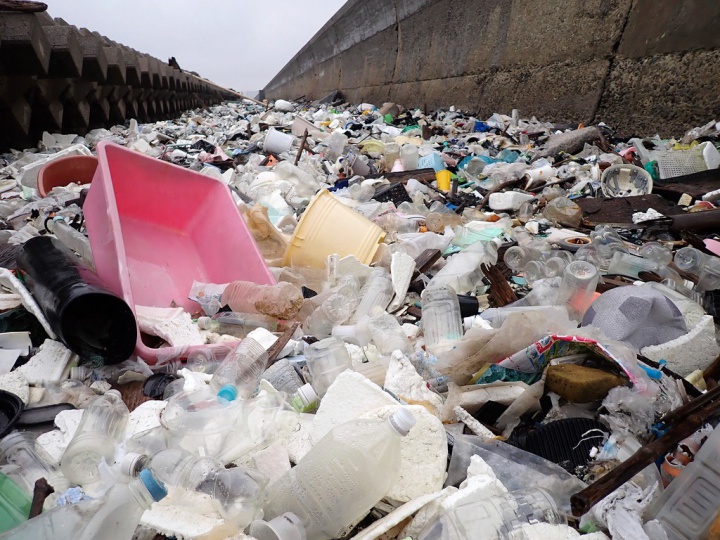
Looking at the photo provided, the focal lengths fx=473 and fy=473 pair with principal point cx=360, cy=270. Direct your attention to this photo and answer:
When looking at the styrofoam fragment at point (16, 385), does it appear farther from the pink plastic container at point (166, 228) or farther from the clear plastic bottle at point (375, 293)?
the clear plastic bottle at point (375, 293)

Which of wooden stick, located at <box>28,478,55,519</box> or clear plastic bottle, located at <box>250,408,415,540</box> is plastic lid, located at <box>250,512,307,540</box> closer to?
clear plastic bottle, located at <box>250,408,415,540</box>

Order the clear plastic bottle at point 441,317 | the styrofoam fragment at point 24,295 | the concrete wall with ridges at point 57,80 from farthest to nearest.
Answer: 1. the concrete wall with ridges at point 57,80
2. the clear plastic bottle at point 441,317
3. the styrofoam fragment at point 24,295

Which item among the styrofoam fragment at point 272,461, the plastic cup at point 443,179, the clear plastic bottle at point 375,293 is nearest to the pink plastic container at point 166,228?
the clear plastic bottle at point 375,293

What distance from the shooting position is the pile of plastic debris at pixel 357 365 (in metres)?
0.99

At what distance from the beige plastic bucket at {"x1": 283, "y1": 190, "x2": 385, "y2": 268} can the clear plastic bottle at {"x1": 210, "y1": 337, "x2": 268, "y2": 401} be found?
29.1 inches

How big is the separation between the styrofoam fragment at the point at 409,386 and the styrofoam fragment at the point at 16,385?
1.09 metres

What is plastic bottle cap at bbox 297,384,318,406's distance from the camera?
1.39 meters

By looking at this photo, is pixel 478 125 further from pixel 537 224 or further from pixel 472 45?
pixel 537 224

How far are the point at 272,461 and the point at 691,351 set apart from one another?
1265 mm

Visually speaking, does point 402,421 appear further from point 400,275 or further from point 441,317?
point 400,275

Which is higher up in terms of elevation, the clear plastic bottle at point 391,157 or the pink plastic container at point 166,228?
the clear plastic bottle at point 391,157

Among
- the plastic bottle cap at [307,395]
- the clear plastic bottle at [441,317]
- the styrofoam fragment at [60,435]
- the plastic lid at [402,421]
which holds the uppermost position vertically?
the plastic lid at [402,421]

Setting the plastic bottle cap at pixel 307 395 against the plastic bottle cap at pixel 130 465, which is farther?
the plastic bottle cap at pixel 307 395

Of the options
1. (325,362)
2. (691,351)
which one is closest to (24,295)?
(325,362)
